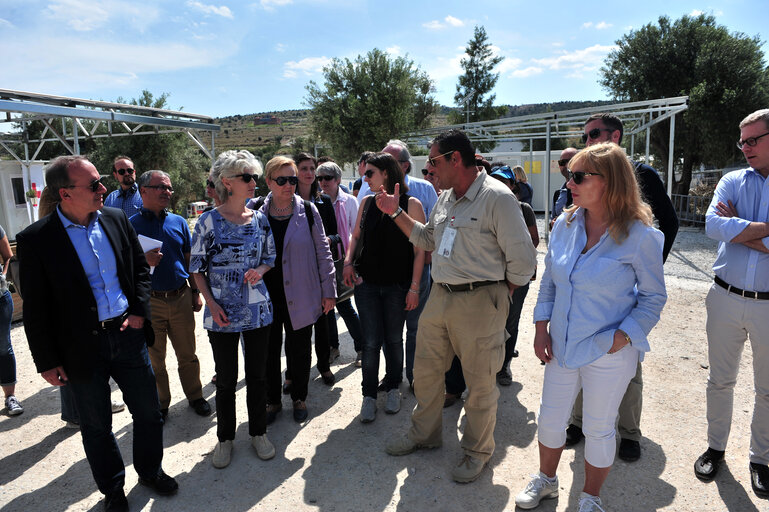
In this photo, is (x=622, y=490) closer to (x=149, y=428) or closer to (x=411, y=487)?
(x=411, y=487)

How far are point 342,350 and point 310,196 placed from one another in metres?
1.93

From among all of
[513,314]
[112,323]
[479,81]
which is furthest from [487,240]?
[479,81]

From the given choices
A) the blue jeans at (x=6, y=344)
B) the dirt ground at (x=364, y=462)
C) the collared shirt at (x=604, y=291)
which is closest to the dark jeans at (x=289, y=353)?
the dirt ground at (x=364, y=462)

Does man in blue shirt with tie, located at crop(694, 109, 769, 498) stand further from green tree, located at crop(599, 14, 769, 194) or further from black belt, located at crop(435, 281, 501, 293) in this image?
green tree, located at crop(599, 14, 769, 194)

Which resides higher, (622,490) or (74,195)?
(74,195)

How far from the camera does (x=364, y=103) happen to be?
2281cm

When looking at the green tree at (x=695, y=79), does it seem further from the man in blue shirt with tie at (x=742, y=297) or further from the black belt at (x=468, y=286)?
the black belt at (x=468, y=286)

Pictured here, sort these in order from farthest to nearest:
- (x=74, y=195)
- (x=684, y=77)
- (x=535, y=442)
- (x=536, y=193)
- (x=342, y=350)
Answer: (x=536, y=193)
(x=684, y=77)
(x=342, y=350)
(x=535, y=442)
(x=74, y=195)

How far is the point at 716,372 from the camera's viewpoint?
2.93 metres

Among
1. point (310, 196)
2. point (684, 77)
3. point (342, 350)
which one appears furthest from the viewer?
point (684, 77)

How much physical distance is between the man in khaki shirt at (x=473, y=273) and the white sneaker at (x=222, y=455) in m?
1.58

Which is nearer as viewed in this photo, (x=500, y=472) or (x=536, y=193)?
(x=500, y=472)

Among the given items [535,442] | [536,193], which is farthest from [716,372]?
[536,193]

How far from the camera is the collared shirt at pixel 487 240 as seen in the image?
107 inches
